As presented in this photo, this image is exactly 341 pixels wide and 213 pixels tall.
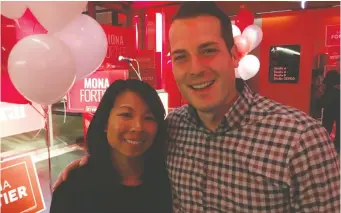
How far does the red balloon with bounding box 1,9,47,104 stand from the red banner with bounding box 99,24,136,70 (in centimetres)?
148

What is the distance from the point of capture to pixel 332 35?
5.46 m

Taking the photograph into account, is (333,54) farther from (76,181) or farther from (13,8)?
(76,181)

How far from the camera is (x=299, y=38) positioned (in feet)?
19.1

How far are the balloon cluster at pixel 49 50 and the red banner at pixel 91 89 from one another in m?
1.81

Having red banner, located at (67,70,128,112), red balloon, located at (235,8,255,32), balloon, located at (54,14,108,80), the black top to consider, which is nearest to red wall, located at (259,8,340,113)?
red balloon, located at (235,8,255,32)

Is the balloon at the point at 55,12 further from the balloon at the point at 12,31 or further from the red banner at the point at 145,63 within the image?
the red banner at the point at 145,63

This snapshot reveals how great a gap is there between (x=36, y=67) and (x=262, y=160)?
1.13 meters

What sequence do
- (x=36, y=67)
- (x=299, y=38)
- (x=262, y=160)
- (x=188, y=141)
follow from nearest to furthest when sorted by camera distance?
(x=262, y=160), (x=188, y=141), (x=36, y=67), (x=299, y=38)

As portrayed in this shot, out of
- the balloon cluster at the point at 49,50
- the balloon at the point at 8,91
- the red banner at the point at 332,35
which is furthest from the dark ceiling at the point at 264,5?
the balloon cluster at the point at 49,50

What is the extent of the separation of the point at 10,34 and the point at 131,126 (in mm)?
1717

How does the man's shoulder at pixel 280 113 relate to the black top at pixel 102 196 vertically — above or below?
above

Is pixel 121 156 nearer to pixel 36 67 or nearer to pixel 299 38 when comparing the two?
pixel 36 67

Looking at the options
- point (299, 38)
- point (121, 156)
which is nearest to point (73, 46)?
point (121, 156)

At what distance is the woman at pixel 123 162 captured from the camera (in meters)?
1.14
